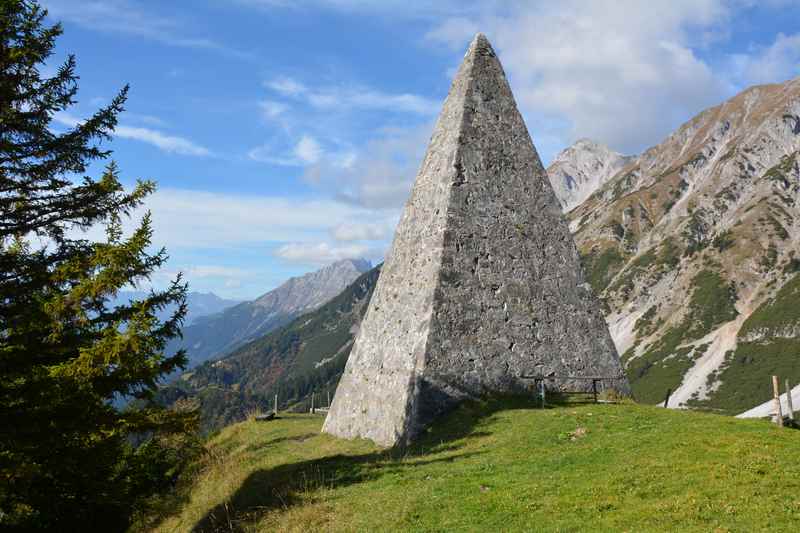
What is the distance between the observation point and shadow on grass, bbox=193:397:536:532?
1546 cm

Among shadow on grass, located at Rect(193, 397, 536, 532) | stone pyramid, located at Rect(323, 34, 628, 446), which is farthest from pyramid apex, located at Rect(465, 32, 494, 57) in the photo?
shadow on grass, located at Rect(193, 397, 536, 532)

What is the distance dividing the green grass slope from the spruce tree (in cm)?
391

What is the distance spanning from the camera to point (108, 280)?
13.6 metres

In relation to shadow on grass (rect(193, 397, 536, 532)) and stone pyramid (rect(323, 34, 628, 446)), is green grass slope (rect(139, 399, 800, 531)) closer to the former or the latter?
shadow on grass (rect(193, 397, 536, 532))

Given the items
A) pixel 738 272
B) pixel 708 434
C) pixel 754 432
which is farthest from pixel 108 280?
pixel 738 272

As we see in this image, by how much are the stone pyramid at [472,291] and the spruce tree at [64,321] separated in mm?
8206

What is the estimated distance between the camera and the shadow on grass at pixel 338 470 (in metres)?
15.5

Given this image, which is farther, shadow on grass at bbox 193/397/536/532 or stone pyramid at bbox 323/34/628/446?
stone pyramid at bbox 323/34/628/446

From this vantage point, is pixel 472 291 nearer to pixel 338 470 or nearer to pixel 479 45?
pixel 338 470

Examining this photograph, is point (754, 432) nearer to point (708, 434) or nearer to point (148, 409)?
point (708, 434)

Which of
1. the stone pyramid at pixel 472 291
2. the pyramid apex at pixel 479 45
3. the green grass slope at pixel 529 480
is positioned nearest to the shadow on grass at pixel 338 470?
the green grass slope at pixel 529 480

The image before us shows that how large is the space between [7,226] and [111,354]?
4272mm

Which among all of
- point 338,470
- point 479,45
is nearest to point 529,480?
point 338,470

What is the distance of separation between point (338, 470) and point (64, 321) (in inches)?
345
